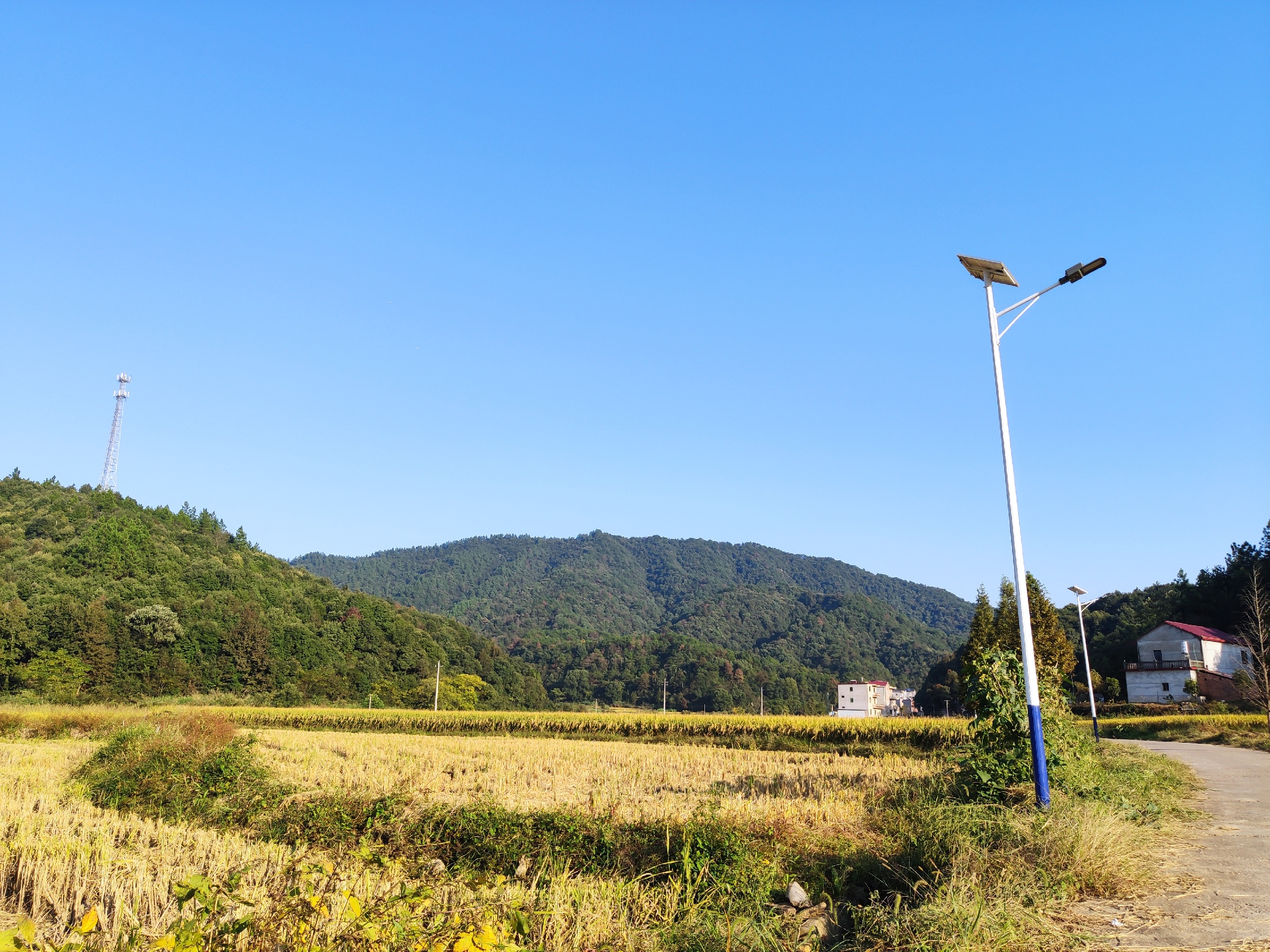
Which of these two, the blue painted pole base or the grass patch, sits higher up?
the blue painted pole base

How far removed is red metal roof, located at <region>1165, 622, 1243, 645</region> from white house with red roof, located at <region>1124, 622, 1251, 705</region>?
0.17ft

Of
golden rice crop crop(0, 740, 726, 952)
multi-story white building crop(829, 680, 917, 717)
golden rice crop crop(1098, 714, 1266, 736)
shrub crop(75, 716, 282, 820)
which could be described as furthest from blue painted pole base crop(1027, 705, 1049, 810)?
multi-story white building crop(829, 680, 917, 717)

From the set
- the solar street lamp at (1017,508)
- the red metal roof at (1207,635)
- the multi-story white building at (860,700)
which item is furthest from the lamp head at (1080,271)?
the multi-story white building at (860,700)

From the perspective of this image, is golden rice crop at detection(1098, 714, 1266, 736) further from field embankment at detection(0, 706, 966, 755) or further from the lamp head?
the lamp head

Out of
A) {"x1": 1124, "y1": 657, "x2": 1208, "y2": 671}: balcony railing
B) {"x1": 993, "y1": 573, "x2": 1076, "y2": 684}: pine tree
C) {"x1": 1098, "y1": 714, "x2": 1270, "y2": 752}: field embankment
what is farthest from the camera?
{"x1": 1124, "y1": 657, "x2": 1208, "y2": 671}: balcony railing

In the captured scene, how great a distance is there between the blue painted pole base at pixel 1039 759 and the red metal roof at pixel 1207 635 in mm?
61078

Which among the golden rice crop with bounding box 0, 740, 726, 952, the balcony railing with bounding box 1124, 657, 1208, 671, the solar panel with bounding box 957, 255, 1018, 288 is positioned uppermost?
the solar panel with bounding box 957, 255, 1018, 288

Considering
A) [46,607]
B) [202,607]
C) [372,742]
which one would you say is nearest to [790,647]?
[202,607]

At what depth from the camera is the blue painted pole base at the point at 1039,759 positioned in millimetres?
10102

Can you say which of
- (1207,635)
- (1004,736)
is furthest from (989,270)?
(1207,635)

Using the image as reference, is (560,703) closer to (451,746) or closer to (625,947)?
(451,746)

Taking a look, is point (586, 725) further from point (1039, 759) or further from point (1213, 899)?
point (1213, 899)

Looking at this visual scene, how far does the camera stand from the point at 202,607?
274 ft

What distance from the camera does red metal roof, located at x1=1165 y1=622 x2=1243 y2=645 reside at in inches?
2341
